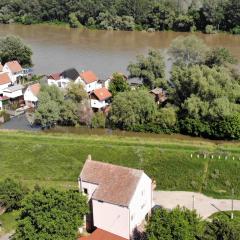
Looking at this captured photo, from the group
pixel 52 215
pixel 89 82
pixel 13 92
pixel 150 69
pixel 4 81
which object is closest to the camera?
pixel 52 215

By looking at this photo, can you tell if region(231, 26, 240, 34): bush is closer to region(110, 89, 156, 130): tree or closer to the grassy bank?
region(110, 89, 156, 130): tree

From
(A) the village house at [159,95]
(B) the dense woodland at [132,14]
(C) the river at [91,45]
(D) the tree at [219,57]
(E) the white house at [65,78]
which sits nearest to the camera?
(A) the village house at [159,95]

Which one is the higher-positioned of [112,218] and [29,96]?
[29,96]

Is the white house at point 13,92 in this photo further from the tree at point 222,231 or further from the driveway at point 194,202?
the tree at point 222,231

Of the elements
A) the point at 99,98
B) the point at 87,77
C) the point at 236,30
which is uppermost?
the point at 87,77

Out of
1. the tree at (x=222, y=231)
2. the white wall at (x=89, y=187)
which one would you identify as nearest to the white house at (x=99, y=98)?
the white wall at (x=89, y=187)

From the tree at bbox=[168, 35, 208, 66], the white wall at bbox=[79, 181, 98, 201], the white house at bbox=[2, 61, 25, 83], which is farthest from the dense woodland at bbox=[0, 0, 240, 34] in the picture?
the white wall at bbox=[79, 181, 98, 201]

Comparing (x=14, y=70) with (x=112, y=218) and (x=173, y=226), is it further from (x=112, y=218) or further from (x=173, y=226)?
(x=173, y=226)

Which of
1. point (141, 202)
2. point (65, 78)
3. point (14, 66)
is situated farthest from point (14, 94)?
point (141, 202)
